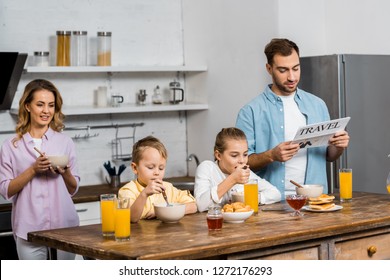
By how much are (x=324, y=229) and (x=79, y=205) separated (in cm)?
256

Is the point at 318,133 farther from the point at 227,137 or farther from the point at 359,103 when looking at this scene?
the point at 359,103

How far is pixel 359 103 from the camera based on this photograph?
557 centimetres

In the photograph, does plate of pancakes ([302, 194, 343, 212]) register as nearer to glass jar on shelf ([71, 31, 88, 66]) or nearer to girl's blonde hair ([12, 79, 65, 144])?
girl's blonde hair ([12, 79, 65, 144])

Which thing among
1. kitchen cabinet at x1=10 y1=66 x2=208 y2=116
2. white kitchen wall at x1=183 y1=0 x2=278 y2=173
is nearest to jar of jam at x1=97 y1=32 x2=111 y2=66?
kitchen cabinet at x1=10 y1=66 x2=208 y2=116

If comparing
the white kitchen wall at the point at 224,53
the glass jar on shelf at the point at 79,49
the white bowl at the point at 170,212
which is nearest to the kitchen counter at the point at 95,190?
the white kitchen wall at the point at 224,53

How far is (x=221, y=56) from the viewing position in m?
6.41

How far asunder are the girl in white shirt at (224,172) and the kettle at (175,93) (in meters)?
2.52

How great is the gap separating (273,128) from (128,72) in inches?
91.1

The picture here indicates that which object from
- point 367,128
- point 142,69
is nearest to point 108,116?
point 142,69

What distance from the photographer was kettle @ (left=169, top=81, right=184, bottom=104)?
662 centimetres

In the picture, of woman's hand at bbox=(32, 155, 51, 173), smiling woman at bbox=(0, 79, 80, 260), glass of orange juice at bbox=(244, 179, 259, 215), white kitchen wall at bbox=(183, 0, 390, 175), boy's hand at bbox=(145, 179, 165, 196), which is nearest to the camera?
boy's hand at bbox=(145, 179, 165, 196)

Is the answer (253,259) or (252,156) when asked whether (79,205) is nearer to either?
(252,156)

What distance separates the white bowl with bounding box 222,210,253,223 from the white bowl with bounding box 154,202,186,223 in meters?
0.19

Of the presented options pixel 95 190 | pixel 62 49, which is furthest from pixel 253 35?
pixel 95 190
